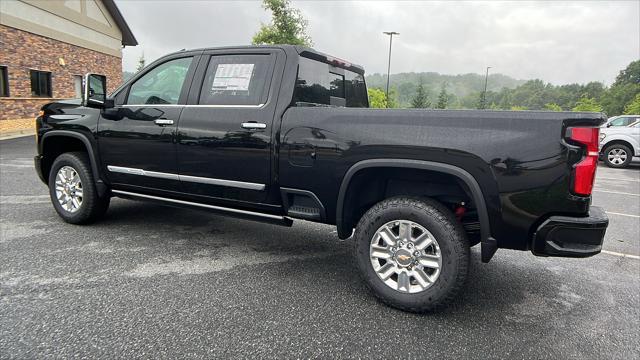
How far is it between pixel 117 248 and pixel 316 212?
212cm

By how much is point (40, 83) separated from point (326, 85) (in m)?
18.5

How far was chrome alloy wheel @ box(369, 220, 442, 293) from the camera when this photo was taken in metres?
2.83

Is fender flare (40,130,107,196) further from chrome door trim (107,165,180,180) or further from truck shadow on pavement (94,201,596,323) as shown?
truck shadow on pavement (94,201,596,323)

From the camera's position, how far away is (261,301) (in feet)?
9.71

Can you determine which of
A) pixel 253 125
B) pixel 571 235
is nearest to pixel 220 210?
pixel 253 125

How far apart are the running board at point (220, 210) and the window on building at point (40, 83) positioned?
1646cm

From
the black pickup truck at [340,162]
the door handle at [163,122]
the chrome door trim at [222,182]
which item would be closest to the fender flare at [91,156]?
the black pickup truck at [340,162]

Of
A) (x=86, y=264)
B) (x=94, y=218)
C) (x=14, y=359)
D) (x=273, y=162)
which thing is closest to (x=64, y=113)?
(x=94, y=218)

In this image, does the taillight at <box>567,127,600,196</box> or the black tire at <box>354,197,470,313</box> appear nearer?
the taillight at <box>567,127,600,196</box>

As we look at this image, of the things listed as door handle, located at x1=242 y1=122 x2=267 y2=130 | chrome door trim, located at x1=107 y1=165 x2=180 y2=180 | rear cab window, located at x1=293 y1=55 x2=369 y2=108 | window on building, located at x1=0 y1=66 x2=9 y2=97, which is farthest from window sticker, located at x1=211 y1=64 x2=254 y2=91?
window on building, located at x1=0 y1=66 x2=9 y2=97

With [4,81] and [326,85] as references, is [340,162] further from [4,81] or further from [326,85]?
[4,81]

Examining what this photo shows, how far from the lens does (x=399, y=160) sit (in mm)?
2832

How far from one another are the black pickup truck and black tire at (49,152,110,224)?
18 millimetres

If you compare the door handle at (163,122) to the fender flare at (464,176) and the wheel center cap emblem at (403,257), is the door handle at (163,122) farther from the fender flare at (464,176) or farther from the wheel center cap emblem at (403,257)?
the wheel center cap emblem at (403,257)
